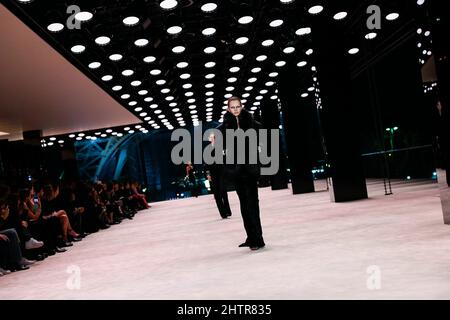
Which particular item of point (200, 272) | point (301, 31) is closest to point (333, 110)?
point (301, 31)

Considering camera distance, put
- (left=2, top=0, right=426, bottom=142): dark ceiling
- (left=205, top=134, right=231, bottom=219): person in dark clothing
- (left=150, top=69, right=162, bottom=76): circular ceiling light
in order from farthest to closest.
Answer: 1. (left=150, top=69, right=162, bottom=76): circular ceiling light
2. (left=205, top=134, right=231, bottom=219): person in dark clothing
3. (left=2, top=0, right=426, bottom=142): dark ceiling

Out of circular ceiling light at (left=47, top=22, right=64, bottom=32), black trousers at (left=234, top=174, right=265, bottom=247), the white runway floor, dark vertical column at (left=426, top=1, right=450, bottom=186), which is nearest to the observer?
the white runway floor

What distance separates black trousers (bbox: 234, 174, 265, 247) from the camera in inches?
195

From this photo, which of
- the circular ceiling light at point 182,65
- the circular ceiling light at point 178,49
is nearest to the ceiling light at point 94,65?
the circular ceiling light at point 178,49

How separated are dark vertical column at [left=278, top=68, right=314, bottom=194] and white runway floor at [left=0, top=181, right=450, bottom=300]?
6.94 meters

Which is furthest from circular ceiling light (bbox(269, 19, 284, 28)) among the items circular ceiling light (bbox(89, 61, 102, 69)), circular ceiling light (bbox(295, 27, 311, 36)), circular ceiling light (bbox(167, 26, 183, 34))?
circular ceiling light (bbox(89, 61, 102, 69))

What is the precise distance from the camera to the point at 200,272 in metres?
4.10

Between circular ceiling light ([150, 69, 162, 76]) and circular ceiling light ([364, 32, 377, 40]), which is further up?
circular ceiling light ([364, 32, 377, 40])

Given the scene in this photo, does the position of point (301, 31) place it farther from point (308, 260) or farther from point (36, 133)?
point (36, 133)

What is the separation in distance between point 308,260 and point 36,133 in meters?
17.0

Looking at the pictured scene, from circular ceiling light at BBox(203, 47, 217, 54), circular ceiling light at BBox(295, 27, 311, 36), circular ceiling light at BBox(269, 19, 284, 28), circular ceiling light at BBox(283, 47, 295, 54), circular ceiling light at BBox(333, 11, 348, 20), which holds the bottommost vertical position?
circular ceiling light at BBox(333, 11, 348, 20)

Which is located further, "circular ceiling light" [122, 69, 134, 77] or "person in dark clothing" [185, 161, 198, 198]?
"person in dark clothing" [185, 161, 198, 198]

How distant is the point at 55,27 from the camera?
313 inches

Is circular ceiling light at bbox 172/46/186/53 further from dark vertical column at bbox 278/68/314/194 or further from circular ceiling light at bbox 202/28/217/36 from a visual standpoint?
dark vertical column at bbox 278/68/314/194
